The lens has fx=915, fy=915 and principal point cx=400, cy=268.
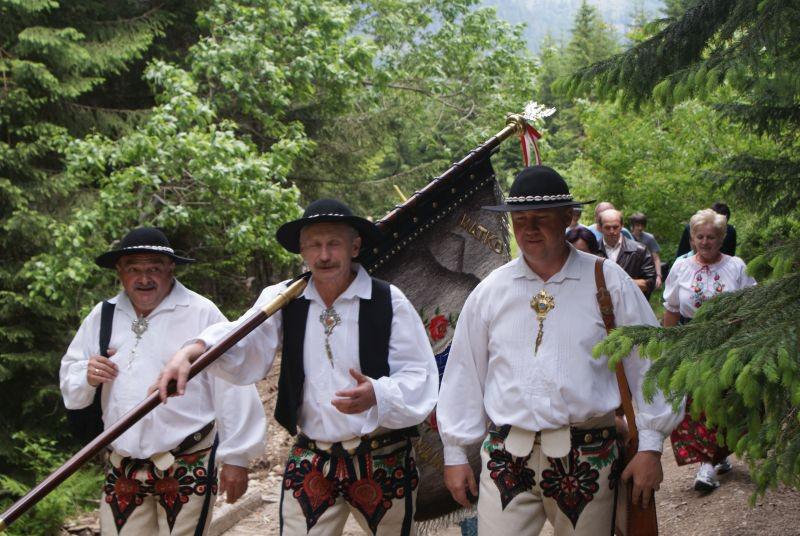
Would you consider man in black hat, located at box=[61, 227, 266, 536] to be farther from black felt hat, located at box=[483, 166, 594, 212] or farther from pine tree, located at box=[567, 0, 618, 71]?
pine tree, located at box=[567, 0, 618, 71]

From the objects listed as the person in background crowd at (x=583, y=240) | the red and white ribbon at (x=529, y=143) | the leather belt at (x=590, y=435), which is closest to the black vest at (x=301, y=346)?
the leather belt at (x=590, y=435)

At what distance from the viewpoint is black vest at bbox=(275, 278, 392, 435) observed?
4203mm

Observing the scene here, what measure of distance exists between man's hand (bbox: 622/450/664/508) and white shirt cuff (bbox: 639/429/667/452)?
0.02 meters

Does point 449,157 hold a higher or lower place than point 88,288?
higher

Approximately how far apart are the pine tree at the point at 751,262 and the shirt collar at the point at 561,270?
0.57 metres

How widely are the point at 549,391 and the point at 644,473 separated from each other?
0.49 m

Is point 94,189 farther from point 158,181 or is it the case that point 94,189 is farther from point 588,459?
point 588,459

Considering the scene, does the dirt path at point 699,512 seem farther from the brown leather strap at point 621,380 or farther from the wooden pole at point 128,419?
the wooden pole at point 128,419

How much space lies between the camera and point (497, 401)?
386 centimetres

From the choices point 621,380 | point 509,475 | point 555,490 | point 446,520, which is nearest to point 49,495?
point 446,520

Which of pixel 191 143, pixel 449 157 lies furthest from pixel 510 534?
pixel 449 157

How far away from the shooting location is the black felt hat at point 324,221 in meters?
4.21

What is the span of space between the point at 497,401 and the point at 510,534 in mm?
544

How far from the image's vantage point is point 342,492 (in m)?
4.18
